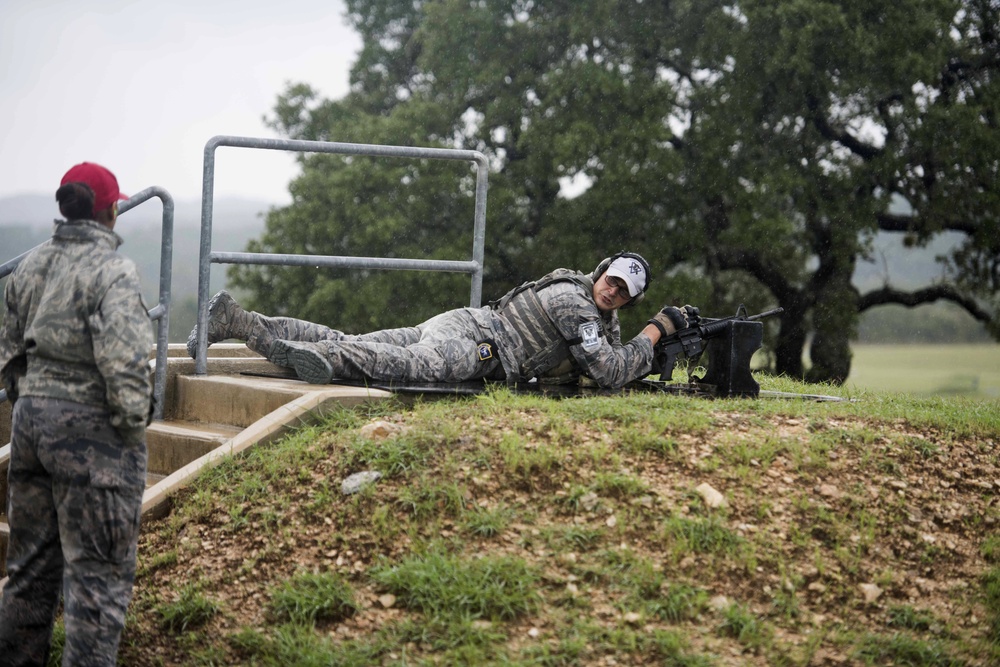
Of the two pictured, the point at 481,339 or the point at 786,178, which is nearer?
the point at 481,339

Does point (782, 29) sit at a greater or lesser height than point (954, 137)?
greater

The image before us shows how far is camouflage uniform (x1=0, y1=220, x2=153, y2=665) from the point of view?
3885mm

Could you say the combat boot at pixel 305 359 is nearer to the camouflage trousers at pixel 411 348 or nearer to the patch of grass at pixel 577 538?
the camouflage trousers at pixel 411 348

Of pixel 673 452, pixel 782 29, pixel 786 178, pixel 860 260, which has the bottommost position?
pixel 673 452

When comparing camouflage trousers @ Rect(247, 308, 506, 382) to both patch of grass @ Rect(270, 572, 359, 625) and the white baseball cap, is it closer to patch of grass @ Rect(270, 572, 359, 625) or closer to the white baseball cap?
the white baseball cap

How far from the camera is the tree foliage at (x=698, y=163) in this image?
778 inches

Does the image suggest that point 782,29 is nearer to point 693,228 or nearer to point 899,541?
point 693,228

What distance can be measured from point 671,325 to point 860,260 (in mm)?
15656

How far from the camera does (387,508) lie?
16.3 ft

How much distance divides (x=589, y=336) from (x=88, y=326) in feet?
11.6

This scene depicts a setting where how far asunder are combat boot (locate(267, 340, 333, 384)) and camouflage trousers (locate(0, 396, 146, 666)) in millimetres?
2234

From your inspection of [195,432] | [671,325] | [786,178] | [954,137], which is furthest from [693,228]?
[195,432]

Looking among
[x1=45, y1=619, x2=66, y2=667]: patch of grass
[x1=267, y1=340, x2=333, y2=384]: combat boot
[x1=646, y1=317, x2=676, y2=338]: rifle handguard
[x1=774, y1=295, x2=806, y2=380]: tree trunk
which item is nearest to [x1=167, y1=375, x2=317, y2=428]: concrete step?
[x1=267, y1=340, x2=333, y2=384]: combat boot

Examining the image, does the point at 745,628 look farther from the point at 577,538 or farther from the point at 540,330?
the point at 540,330
